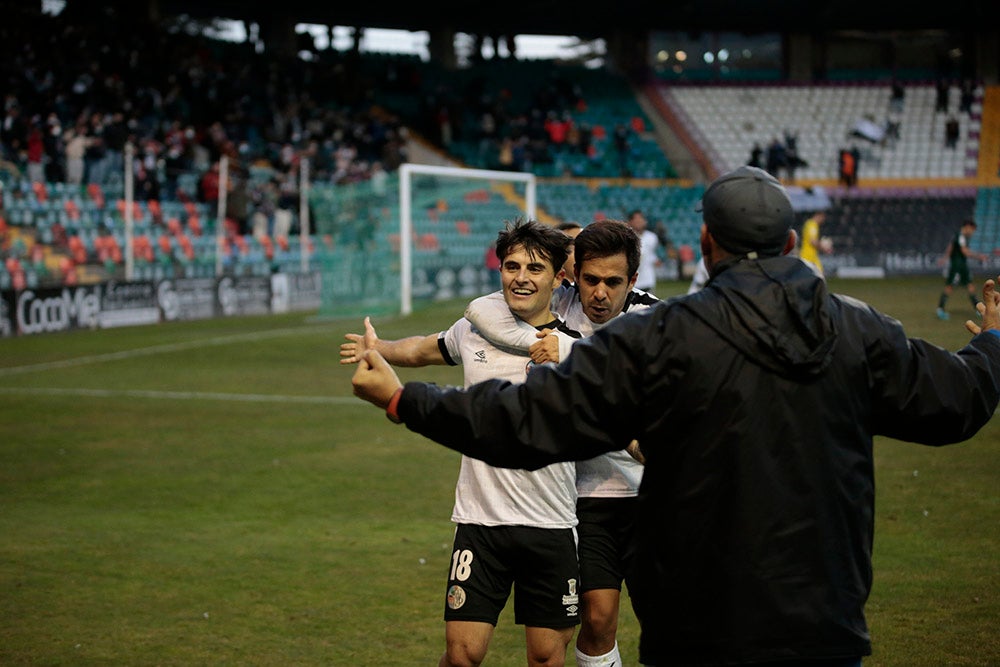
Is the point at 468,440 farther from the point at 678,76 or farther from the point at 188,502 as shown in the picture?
the point at 678,76

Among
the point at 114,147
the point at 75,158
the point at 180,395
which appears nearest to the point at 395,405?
the point at 180,395

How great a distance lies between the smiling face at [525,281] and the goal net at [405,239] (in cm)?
2200

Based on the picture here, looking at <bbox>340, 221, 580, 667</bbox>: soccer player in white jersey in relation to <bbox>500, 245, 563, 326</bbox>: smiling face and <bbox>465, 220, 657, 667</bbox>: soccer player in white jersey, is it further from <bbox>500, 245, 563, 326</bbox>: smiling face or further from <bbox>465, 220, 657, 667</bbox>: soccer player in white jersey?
<bbox>500, 245, 563, 326</bbox>: smiling face

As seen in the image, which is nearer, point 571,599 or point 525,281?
point 571,599

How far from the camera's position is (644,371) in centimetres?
286

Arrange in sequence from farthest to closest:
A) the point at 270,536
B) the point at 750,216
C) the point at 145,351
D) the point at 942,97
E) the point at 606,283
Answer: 1. the point at 942,97
2. the point at 145,351
3. the point at 270,536
4. the point at 606,283
5. the point at 750,216

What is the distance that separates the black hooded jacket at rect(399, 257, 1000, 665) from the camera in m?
2.81

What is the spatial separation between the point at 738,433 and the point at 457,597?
2.01 metres

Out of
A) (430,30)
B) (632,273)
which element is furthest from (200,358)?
(430,30)

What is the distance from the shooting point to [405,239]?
87.8 feet

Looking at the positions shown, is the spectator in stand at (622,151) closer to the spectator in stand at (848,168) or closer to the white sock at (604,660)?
the spectator in stand at (848,168)

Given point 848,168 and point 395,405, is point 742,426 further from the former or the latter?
point 848,168

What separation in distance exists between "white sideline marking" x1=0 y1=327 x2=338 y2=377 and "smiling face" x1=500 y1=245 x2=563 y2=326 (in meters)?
14.1

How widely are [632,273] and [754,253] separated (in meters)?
2.19
